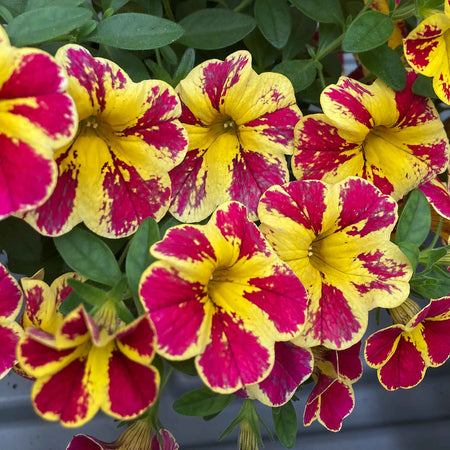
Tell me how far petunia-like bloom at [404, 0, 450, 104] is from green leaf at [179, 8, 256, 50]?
0.57 feet

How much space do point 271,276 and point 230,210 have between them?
65 mm

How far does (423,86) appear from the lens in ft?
1.93

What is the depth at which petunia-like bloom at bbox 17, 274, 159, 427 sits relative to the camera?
A: 1.28 ft

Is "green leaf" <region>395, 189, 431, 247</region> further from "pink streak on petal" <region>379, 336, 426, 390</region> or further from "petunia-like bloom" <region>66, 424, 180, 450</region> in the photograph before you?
"petunia-like bloom" <region>66, 424, 180, 450</region>

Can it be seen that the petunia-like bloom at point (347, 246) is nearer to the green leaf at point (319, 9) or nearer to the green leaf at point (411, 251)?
the green leaf at point (411, 251)

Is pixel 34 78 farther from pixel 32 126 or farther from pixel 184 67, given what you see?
pixel 184 67

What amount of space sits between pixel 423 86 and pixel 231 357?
0.35 metres

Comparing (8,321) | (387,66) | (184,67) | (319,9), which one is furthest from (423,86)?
(8,321)

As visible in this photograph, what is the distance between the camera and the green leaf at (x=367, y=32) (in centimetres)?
56

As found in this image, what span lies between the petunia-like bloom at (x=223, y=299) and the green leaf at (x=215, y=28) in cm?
23

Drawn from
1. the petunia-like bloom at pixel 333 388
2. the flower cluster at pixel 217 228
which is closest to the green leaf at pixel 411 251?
the flower cluster at pixel 217 228

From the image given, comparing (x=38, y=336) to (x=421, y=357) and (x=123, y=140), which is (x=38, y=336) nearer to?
(x=123, y=140)

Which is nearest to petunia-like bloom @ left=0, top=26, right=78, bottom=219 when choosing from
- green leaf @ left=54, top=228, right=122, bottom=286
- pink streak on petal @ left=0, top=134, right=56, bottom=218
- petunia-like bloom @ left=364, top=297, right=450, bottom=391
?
pink streak on petal @ left=0, top=134, right=56, bottom=218

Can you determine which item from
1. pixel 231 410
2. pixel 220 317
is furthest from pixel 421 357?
pixel 231 410
